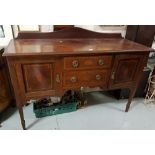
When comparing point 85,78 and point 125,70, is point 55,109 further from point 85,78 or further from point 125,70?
point 125,70

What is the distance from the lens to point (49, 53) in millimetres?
1142

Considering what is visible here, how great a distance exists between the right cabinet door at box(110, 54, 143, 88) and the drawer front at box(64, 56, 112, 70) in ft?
0.30

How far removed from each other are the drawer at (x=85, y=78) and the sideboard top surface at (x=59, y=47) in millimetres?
190

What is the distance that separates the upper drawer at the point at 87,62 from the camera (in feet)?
4.04

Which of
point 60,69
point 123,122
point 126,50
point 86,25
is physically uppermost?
point 86,25

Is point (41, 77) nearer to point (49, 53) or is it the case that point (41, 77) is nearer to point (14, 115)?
point (49, 53)

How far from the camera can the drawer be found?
1313 millimetres

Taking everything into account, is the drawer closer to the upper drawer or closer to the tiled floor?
the upper drawer

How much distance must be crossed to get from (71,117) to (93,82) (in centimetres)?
57

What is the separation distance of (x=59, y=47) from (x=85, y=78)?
1.14 feet

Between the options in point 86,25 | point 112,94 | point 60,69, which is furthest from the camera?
point 112,94

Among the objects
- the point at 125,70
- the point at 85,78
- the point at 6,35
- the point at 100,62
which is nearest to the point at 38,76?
the point at 85,78
